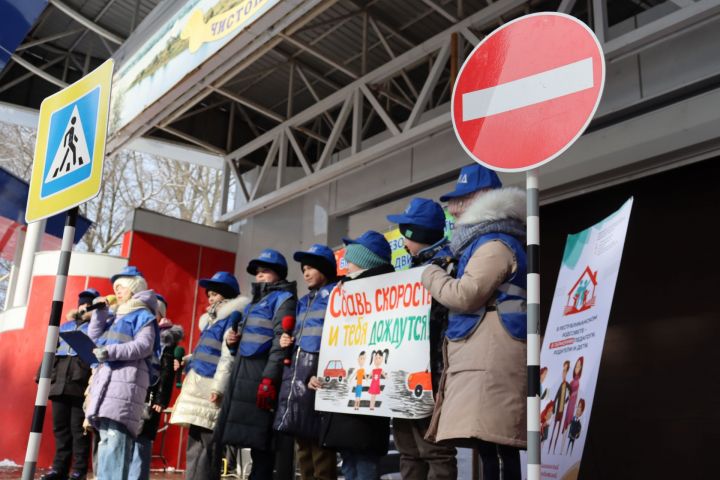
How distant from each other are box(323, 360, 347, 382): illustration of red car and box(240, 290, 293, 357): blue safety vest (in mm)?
773

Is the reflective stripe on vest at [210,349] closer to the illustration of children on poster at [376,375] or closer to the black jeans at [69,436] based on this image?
the illustration of children on poster at [376,375]

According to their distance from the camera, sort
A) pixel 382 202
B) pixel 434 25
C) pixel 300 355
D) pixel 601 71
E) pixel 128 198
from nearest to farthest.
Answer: pixel 601 71, pixel 300 355, pixel 434 25, pixel 382 202, pixel 128 198

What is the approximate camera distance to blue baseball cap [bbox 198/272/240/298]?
4852mm

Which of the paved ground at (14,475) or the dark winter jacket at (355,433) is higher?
the dark winter jacket at (355,433)

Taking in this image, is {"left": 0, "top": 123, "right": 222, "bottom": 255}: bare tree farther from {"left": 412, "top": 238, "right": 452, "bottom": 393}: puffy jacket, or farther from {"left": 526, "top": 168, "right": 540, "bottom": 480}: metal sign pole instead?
{"left": 526, "top": 168, "right": 540, "bottom": 480}: metal sign pole

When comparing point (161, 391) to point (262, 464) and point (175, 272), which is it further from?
point (175, 272)

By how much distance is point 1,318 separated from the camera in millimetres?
9555

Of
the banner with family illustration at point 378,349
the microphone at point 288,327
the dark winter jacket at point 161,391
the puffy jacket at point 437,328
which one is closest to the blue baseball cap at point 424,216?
the puffy jacket at point 437,328

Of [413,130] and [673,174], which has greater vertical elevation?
[413,130]

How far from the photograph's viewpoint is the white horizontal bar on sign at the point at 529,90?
2.08m

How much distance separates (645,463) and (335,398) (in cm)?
328

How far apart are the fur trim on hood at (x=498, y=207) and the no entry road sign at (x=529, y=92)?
54cm

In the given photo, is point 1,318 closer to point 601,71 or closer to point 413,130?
point 413,130

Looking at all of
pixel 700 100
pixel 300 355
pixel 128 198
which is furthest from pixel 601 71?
pixel 128 198
